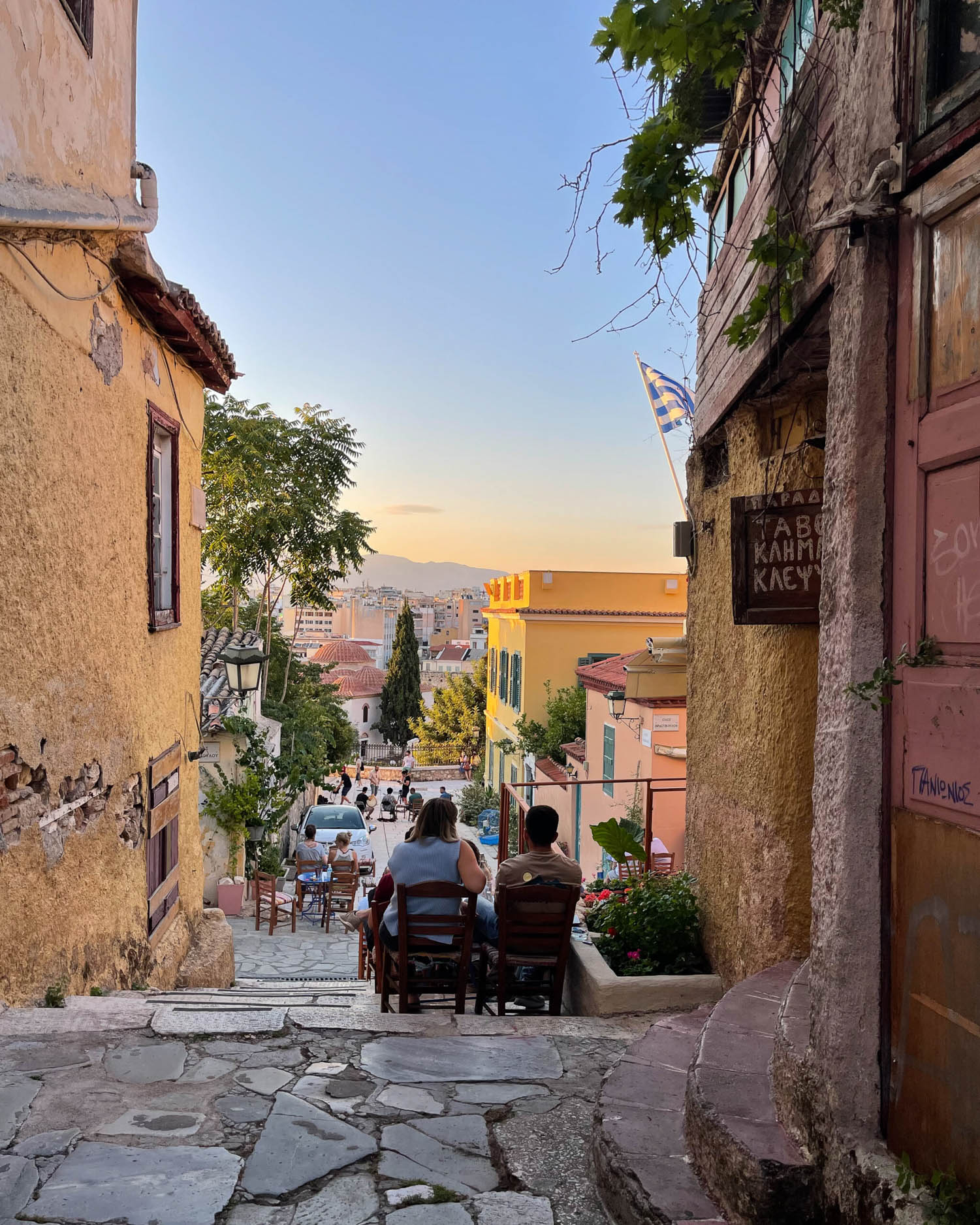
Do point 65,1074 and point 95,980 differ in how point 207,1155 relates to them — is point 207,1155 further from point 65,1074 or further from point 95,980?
A: point 95,980

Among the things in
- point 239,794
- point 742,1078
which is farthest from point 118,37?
point 239,794

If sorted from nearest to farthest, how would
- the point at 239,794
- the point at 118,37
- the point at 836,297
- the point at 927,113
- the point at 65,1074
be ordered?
the point at 927,113 → the point at 836,297 → the point at 65,1074 → the point at 118,37 → the point at 239,794

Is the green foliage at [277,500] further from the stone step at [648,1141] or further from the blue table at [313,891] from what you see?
the stone step at [648,1141]

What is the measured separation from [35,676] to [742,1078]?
3.48 meters

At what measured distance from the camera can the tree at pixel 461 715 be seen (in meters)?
38.3

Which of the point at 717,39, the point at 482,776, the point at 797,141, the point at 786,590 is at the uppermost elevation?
the point at 717,39

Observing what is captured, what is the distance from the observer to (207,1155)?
2.88 m

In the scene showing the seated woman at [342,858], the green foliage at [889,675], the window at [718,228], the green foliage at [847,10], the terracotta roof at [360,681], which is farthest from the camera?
the terracotta roof at [360,681]

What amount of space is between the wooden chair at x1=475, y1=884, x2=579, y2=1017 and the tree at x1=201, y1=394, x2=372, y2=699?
16.6 m

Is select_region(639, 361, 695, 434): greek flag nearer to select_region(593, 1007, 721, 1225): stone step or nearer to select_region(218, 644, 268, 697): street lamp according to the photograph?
select_region(218, 644, 268, 697): street lamp

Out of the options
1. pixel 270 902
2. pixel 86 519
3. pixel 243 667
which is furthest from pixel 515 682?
pixel 86 519

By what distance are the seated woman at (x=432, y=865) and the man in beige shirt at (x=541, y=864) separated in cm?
Result: 17

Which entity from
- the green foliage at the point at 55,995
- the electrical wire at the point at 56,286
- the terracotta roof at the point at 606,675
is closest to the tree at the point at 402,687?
the terracotta roof at the point at 606,675

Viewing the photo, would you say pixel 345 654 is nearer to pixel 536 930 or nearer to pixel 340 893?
pixel 340 893
